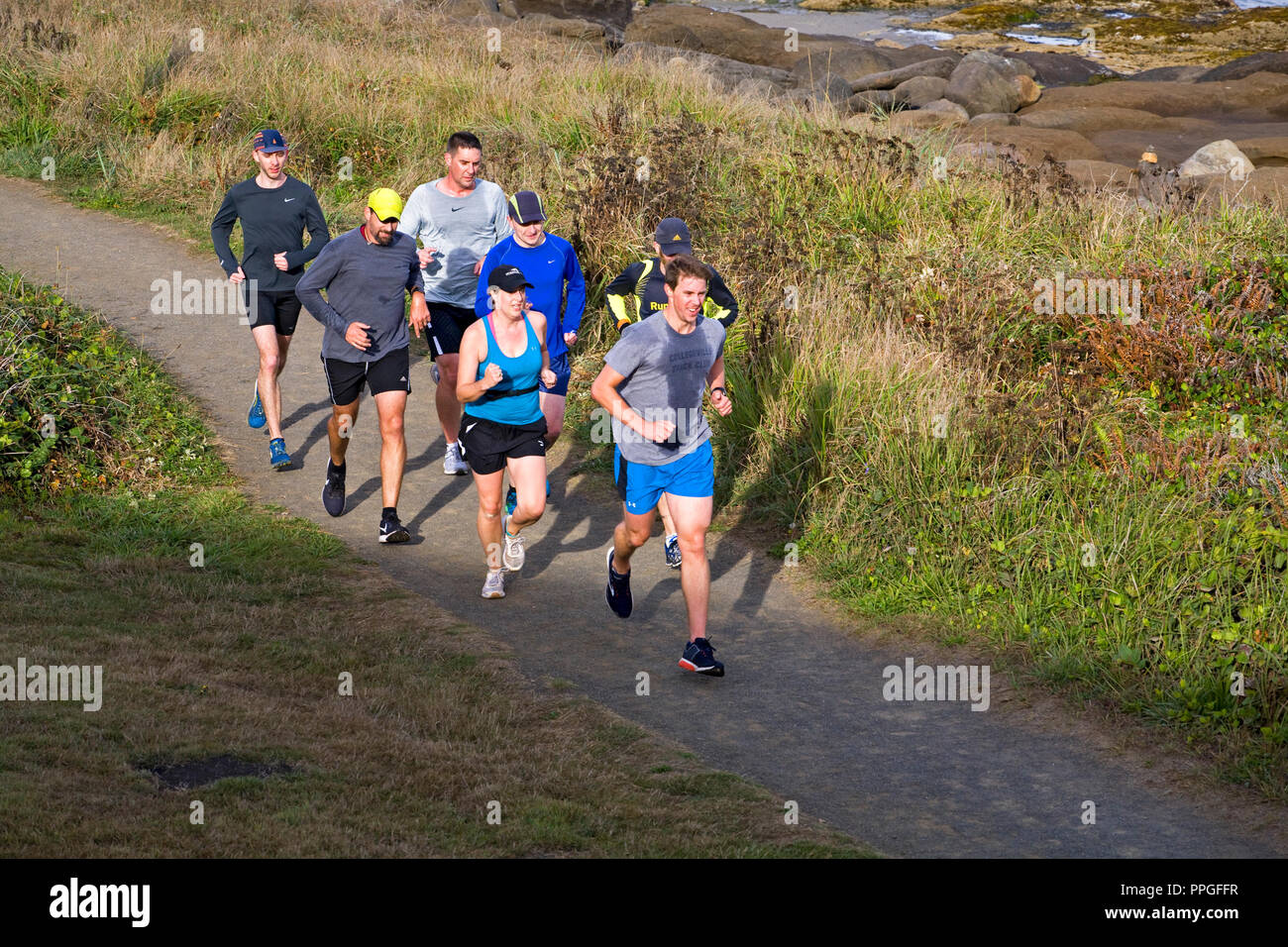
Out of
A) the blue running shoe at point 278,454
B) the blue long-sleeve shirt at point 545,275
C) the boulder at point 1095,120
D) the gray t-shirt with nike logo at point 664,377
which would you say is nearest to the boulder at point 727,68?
the boulder at point 1095,120

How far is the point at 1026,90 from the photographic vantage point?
3092 centimetres

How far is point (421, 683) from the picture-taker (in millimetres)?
6441

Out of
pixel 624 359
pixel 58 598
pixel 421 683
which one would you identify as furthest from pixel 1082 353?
pixel 58 598

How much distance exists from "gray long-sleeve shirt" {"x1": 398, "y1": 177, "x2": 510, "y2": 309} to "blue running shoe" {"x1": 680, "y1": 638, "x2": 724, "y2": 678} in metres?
3.26

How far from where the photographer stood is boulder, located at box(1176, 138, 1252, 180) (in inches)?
830

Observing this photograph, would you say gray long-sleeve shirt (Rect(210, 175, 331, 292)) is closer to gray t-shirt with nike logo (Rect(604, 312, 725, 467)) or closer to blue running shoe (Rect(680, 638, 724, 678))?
gray t-shirt with nike logo (Rect(604, 312, 725, 467))

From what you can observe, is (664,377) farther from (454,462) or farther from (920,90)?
(920,90)

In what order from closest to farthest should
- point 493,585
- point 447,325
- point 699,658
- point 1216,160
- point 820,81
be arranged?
1. point 699,658
2. point 493,585
3. point 447,325
4. point 1216,160
5. point 820,81

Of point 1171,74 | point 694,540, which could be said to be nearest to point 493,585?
point 694,540

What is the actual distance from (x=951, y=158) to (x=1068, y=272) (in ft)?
11.7

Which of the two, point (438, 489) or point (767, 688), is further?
point (438, 489)

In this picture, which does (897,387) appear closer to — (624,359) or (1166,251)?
(624,359)

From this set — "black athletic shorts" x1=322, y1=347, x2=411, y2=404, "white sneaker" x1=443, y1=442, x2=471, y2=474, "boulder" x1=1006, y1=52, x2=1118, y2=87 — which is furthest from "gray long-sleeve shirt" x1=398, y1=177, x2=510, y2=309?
"boulder" x1=1006, y1=52, x2=1118, y2=87

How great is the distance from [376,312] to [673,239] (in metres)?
1.88
